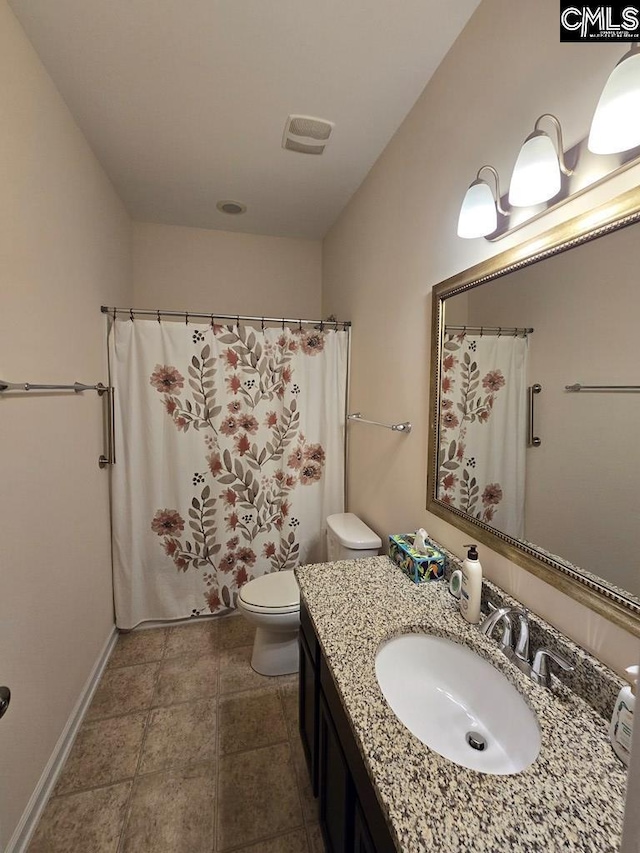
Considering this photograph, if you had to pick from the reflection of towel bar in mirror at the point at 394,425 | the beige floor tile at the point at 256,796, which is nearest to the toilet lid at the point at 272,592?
the beige floor tile at the point at 256,796

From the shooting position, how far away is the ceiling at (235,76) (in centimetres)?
116

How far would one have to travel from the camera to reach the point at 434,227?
1382 mm

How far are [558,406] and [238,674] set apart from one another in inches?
74.6

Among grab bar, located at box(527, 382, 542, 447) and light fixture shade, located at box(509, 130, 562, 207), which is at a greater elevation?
light fixture shade, located at box(509, 130, 562, 207)

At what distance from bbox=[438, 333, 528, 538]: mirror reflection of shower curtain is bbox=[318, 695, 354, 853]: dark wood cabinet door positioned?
28.7 inches

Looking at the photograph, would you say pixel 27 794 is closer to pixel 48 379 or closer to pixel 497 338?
pixel 48 379

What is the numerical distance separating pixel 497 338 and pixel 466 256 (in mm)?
339

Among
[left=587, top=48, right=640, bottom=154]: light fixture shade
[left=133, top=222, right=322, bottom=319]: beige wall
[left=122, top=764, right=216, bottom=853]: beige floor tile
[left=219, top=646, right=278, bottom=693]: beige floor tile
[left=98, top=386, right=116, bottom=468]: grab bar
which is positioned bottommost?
[left=122, top=764, right=216, bottom=853]: beige floor tile

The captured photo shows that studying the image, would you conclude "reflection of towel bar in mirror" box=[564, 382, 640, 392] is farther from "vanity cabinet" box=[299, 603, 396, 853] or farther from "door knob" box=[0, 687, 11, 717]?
"door knob" box=[0, 687, 11, 717]

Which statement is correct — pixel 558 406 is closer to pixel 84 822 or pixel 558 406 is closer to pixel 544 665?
pixel 544 665

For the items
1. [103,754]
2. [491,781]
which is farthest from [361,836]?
[103,754]

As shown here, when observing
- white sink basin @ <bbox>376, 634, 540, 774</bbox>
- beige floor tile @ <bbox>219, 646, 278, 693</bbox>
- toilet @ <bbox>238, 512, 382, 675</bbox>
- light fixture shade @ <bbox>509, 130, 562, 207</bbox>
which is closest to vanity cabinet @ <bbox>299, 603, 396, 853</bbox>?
white sink basin @ <bbox>376, 634, 540, 774</bbox>

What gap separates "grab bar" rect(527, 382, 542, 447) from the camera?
0.95 meters

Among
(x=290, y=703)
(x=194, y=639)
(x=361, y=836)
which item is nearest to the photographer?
(x=361, y=836)
